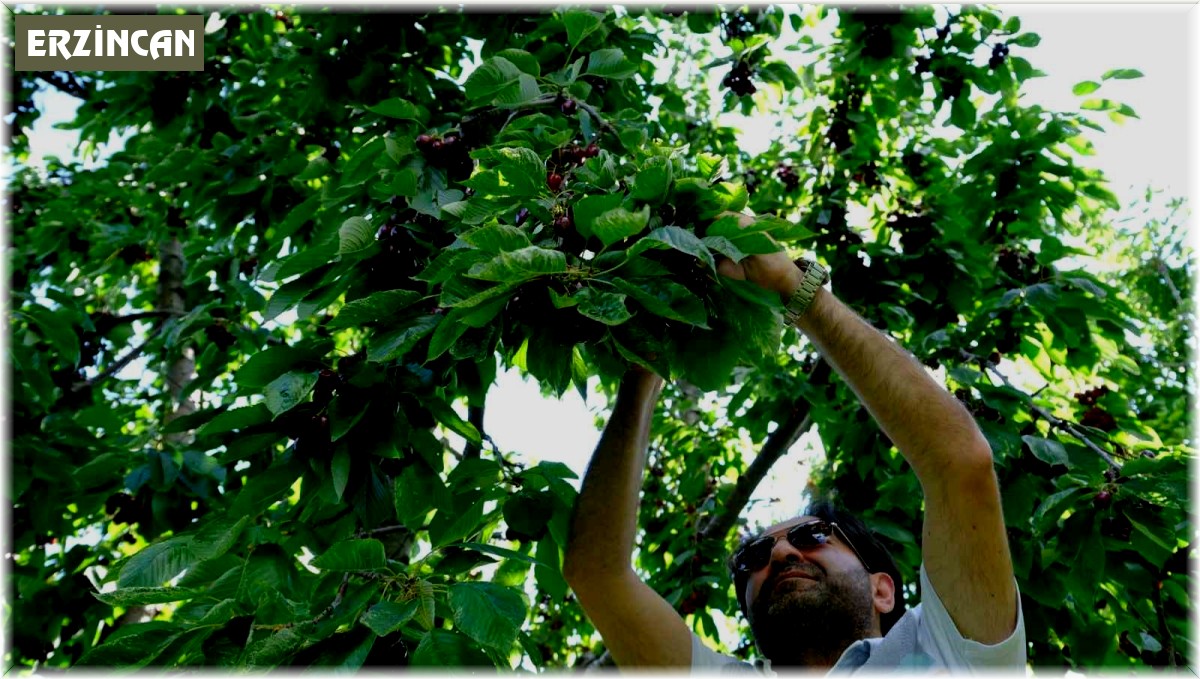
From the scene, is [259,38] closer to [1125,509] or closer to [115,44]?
[115,44]

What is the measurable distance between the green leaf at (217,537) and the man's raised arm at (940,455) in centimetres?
133

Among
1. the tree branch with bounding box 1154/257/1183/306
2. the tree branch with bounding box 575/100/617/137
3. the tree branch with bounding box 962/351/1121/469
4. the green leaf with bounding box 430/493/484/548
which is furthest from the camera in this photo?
the tree branch with bounding box 1154/257/1183/306

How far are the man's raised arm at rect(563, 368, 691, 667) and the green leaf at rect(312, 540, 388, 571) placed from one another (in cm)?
101

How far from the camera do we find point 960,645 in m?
2.23

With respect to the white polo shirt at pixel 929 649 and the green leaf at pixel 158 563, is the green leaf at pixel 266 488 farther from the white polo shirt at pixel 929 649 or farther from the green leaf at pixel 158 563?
the white polo shirt at pixel 929 649

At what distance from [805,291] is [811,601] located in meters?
1.08

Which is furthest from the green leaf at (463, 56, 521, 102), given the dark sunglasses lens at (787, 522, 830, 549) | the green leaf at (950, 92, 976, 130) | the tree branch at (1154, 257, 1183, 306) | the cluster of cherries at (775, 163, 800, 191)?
the tree branch at (1154, 257, 1183, 306)

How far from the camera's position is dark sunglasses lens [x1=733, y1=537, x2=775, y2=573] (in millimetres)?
3027

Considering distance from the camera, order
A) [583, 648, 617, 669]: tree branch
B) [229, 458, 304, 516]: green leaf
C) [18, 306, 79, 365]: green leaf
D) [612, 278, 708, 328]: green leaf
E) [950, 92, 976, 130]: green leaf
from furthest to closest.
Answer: [950, 92, 976, 130]: green leaf < [583, 648, 617, 669]: tree branch < [18, 306, 79, 365]: green leaf < [229, 458, 304, 516]: green leaf < [612, 278, 708, 328]: green leaf

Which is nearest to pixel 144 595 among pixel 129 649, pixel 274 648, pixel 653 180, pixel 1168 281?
pixel 129 649

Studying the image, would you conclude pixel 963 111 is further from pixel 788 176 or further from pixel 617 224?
pixel 617 224

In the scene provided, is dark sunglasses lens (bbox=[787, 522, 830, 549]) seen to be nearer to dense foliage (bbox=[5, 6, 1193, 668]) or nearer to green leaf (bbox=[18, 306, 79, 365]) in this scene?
dense foliage (bbox=[5, 6, 1193, 668])

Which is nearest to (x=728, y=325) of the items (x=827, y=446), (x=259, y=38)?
(x=827, y=446)

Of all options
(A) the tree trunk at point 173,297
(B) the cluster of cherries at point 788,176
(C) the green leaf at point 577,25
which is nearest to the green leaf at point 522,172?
(C) the green leaf at point 577,25
